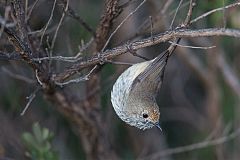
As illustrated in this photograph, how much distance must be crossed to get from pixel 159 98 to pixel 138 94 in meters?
2.55

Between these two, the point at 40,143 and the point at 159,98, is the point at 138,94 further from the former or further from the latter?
the point at 159,98

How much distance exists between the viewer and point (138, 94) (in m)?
3.30

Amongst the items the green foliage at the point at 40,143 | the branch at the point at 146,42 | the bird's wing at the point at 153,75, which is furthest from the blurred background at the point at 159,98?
the branch at the point at 146,42

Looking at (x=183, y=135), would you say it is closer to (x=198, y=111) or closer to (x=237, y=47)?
(x=198, y=111)

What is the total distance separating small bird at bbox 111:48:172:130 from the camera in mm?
3133

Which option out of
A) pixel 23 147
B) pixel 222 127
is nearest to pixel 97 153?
pixel 23 147

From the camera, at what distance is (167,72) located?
5.54m

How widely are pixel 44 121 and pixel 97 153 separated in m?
1.01

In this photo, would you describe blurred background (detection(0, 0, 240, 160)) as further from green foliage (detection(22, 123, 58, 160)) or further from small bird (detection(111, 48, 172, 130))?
small bird (detection(111, 48, 172, 130))

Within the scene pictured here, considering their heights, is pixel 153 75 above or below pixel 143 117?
above

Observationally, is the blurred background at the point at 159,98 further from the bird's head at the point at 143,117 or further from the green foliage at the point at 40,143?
the bird's head at the point at 143,117

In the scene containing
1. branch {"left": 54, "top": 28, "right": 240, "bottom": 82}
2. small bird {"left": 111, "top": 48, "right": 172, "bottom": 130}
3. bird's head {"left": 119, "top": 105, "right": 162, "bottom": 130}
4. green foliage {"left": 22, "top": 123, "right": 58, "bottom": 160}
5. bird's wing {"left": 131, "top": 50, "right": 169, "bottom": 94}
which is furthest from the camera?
green foliage {"left": 22, "top": 123, "right": 58, "bottom": 160}

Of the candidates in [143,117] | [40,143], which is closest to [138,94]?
[143,117]

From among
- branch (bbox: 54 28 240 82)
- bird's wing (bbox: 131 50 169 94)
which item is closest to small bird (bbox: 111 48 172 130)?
bird's wing (bbox: 131 50 169 94)
